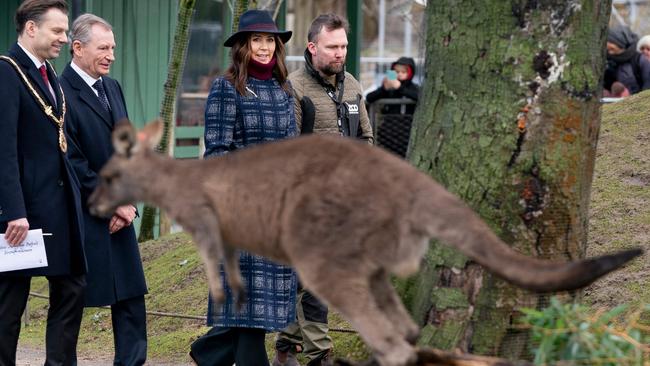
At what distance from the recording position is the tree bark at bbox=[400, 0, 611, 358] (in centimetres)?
603

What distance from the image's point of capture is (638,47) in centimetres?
1600

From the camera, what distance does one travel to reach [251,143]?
7297 mm

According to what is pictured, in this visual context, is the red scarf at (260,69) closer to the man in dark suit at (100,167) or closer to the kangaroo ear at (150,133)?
the man in dark suit at (100,167)

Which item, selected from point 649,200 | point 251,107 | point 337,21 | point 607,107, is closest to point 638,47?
point 607,107

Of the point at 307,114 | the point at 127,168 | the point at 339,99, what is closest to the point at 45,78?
the point at 307,114

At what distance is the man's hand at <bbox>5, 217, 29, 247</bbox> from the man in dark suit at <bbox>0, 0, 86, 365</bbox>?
0.02m

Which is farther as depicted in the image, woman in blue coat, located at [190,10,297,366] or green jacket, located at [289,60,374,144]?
green jacket, located at [289,60,374,144]

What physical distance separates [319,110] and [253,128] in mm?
962

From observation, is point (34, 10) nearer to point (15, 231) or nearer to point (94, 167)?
point (94, 167)

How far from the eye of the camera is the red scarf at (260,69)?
7363 millimetres

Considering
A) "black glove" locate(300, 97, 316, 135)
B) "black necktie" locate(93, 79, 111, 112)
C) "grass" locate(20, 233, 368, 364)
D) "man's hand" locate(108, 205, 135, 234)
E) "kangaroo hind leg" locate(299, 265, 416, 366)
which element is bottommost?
"grass" locate(20, 233, 368, 364)

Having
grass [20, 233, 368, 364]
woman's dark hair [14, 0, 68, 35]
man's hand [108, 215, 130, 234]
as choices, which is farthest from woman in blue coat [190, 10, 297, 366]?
grass [20, 233, 368, 364]

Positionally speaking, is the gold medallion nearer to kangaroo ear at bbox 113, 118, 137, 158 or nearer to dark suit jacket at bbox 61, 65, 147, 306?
dark suit jacket at bbox 61, 65, 147, 306

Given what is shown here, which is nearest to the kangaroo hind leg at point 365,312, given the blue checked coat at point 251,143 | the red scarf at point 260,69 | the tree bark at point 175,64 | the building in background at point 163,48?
the blue checked coat at point 251,143
